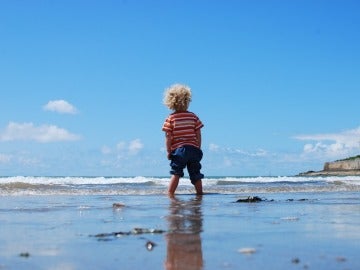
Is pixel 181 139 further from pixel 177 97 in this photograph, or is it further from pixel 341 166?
pixel 341 166

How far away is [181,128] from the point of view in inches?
332

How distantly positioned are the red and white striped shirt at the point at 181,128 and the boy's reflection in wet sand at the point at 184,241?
3.44m

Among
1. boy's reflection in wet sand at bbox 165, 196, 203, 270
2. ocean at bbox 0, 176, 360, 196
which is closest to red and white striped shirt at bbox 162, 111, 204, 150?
ocean at bbox 0, 176, 360, 196

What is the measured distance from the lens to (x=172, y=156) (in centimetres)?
848

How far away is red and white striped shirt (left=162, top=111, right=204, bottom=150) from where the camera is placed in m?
8.44

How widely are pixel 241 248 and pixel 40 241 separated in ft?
4.35

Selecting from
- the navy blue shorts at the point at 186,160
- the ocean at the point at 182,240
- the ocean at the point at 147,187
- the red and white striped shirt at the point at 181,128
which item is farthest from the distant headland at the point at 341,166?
the ocean at the point at 182,240

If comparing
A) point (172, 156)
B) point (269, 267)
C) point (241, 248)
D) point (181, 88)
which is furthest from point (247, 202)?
point (269, 267)

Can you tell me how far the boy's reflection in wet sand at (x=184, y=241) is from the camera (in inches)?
99.0

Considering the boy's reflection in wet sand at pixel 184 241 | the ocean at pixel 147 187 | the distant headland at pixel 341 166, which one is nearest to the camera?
the boy's reflection in wet sand at pixel 184 241

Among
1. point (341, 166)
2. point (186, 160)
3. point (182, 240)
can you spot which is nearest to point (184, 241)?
point (182, 240)

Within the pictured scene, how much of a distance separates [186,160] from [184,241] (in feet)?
17.1

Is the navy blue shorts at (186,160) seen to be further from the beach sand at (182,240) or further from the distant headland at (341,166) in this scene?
the distant headland at (341,166)

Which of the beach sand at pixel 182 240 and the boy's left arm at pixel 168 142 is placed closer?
the beach sand at pixel 182 240
